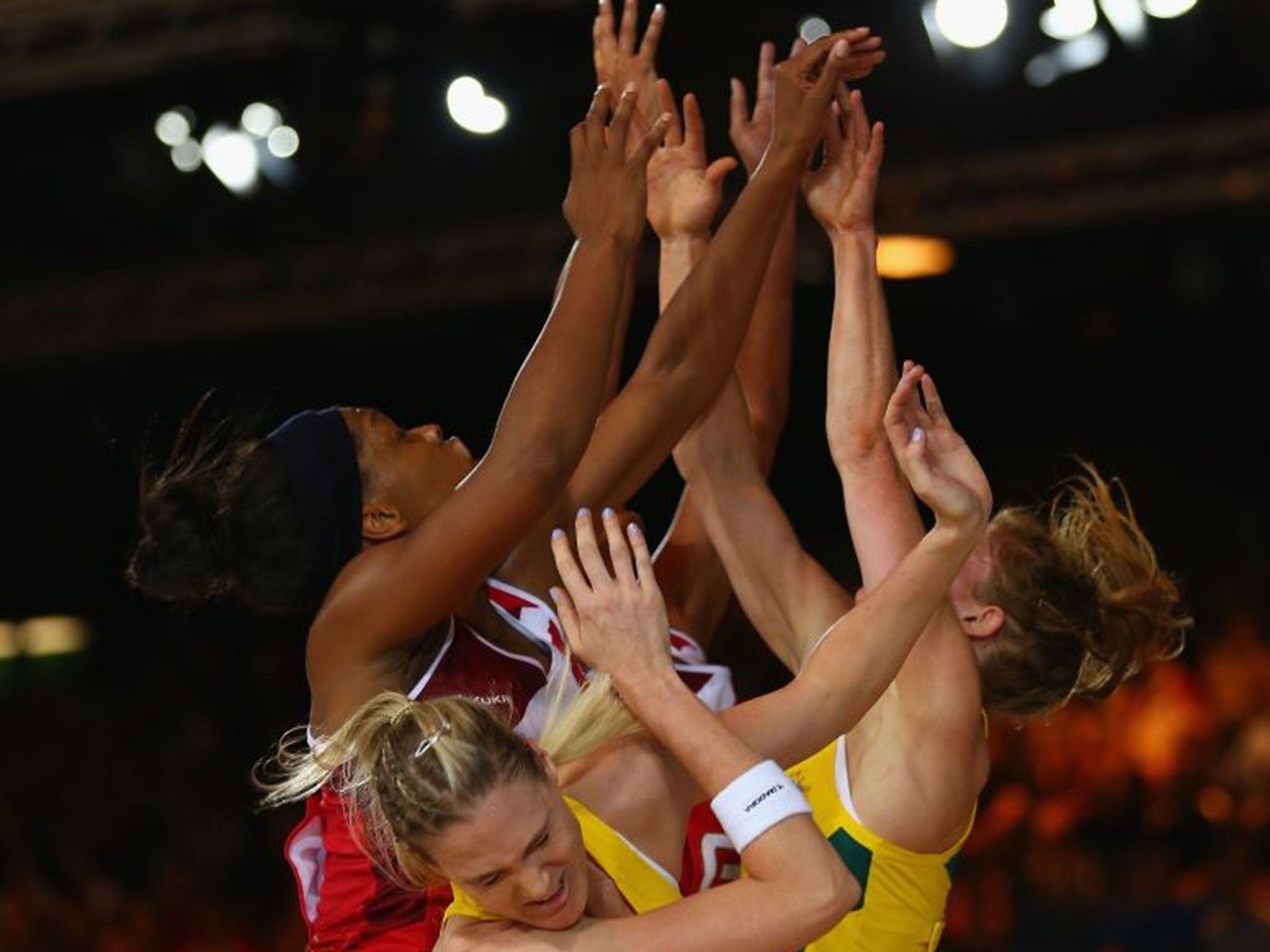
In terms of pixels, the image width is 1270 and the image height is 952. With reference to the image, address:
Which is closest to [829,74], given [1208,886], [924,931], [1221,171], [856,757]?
[856,757]

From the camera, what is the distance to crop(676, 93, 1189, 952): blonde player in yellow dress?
2.75 meters

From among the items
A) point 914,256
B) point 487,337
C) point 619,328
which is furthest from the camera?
point 487,337

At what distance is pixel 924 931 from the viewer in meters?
2.85

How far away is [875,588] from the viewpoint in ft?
8.34

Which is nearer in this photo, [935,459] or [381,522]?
[935,459]

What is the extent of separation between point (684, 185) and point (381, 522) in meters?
0.76

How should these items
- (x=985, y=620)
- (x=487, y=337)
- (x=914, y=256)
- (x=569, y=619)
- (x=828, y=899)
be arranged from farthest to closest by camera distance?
(x=487, y=337) → (x=914, y=256) → (x=985, y=620) → (x=569, y=619) → (x=828, y=899)

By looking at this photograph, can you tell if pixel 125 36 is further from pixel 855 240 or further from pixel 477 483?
pixel 477 483

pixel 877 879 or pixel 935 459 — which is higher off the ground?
pixel 935 459

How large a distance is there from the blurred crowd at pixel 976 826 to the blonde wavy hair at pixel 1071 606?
180cm

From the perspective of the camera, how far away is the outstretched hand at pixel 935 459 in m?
2.40

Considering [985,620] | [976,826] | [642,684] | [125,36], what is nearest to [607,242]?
[642,684]

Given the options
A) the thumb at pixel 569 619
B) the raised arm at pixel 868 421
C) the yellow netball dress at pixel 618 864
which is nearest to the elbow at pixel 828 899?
the yellow netball dress at pixel 618 864

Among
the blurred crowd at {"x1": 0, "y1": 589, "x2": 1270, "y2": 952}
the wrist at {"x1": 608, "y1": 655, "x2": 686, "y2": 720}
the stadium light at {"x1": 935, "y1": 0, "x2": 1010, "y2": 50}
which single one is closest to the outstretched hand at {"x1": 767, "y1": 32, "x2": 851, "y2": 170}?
the wrist at {"x1": 608, "y1": 655, "x2": 686, "y2": 720}
